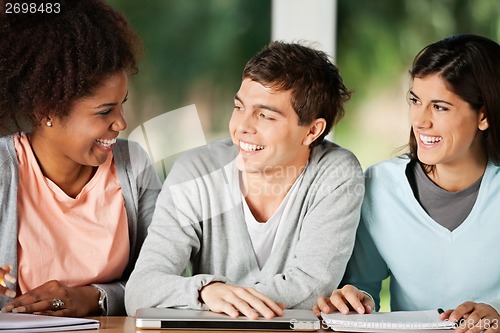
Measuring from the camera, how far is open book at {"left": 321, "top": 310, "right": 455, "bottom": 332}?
1.40 m

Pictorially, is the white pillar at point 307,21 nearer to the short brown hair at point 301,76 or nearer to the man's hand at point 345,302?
the short brown hair at point 301,76

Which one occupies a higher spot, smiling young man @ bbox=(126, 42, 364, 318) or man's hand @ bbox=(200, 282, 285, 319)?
smiling young man @ bbox=(126, 42, 364, 318)

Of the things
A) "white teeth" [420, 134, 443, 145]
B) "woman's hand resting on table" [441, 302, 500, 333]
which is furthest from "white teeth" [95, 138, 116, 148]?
"woman's hand resting on table" [441, 302, 500, 333]

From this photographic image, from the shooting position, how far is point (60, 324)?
1373mm

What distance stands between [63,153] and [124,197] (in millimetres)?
168

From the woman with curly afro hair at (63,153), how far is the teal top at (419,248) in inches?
21.2

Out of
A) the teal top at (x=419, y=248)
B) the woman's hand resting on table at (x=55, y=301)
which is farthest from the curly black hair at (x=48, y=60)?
the teal top at (x=419, y=248)

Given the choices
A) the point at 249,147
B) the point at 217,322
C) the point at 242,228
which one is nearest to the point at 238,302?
the point at 217,322

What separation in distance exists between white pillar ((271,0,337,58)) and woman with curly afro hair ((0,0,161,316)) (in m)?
1.11

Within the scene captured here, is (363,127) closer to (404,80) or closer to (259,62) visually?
(404,80)

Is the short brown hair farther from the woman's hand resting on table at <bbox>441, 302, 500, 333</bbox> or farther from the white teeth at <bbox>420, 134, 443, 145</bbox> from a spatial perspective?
the woman's hand resting on table at <bbox>441, 302, 500, 333</bbox>

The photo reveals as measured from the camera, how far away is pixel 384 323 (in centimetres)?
141

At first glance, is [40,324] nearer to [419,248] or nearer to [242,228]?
[242,228]

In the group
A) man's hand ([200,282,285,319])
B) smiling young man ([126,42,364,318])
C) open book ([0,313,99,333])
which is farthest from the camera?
smiling young man ([126,42,364,318])
